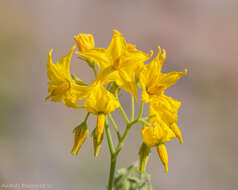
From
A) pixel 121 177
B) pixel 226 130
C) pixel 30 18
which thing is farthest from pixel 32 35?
pixel 121 177

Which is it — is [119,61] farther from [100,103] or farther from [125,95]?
[125,95]

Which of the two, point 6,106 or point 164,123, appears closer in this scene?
point 164,123

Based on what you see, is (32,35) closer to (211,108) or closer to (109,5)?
(109,5)

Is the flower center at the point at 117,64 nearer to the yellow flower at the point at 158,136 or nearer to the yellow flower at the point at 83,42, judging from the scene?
the yellow flower at the point at 83,42

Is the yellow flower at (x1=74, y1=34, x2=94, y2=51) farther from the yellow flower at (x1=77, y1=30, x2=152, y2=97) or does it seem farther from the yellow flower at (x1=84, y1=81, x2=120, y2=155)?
the yellow flower at (x1=84, y1=81, x2=120, y2=155)

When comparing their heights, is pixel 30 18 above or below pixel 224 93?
above

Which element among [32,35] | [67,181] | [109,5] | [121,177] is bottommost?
[67,181]

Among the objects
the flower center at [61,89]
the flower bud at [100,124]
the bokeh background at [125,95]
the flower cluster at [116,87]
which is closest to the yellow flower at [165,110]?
the flower cluster at [116,87]

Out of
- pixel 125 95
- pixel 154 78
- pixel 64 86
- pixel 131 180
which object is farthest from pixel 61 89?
pixel 125 95
